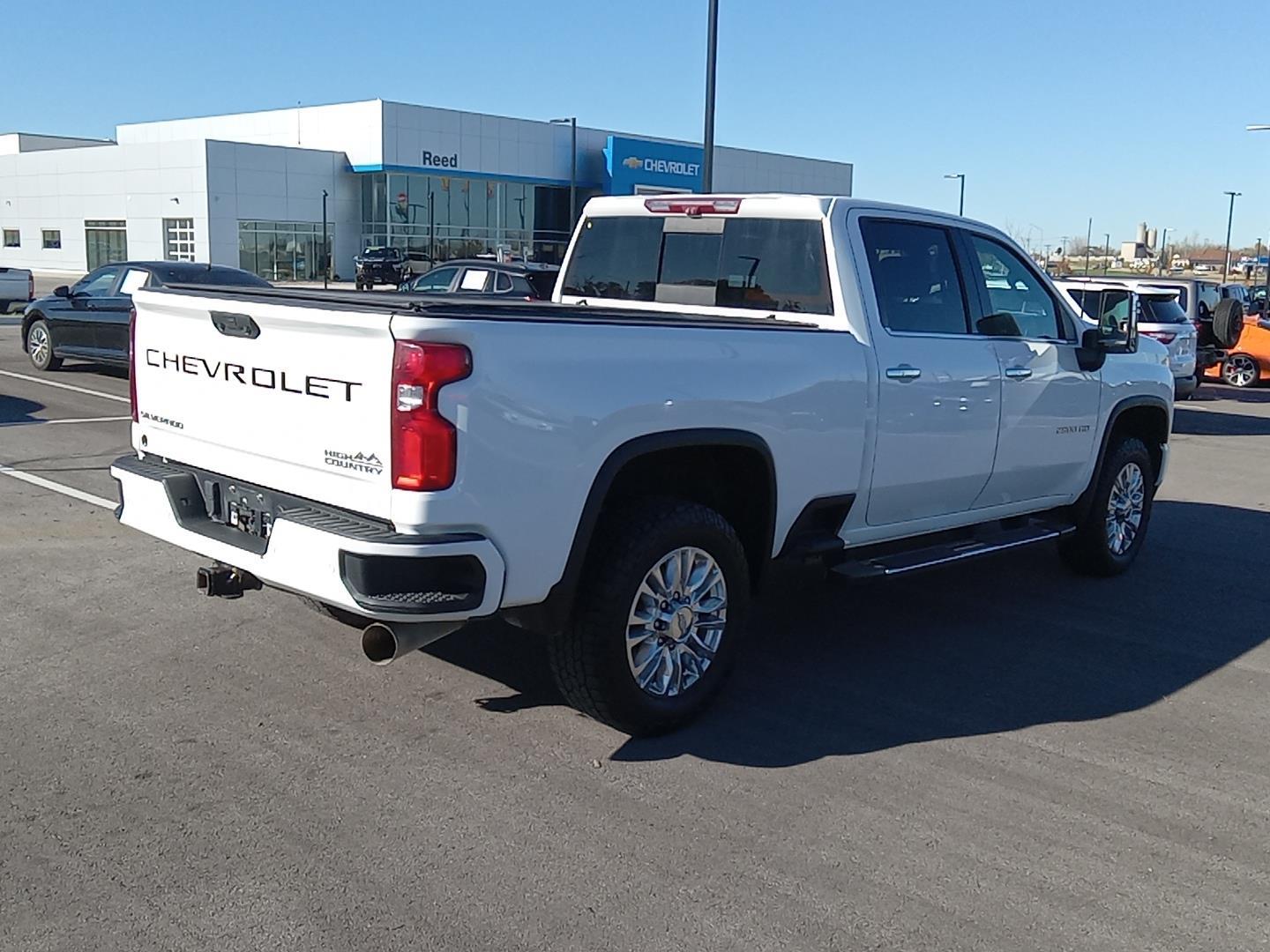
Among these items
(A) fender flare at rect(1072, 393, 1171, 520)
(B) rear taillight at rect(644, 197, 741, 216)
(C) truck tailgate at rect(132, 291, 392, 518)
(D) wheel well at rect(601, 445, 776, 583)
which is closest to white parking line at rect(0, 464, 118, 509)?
(C) truck tailgate at rect(132, 291, 392, 518)

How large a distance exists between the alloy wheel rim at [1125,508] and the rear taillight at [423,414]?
4.97 meters

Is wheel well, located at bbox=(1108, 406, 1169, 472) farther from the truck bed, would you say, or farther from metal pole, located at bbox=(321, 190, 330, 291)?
metal pole, located at bbox=(321, 190, 330, 291)

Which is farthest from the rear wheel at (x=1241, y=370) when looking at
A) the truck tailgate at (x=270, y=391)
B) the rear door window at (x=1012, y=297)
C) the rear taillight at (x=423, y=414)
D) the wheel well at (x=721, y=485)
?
the rear taillight at (x=423, y=414)

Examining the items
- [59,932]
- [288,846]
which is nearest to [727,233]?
[288,846]

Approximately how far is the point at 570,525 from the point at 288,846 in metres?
1.39

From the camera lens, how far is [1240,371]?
23.3 m

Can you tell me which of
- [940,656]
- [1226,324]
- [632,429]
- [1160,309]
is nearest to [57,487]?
[632,429]

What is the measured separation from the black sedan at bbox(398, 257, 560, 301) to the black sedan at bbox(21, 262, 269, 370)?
2713 millimetres

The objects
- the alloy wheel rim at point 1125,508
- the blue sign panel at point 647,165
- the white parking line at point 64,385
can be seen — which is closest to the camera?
the alloy wheel rim at point 1125,508

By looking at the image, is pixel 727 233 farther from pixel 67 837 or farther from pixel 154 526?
pixel 67 837

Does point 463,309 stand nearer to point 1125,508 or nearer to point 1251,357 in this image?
point 1125,508

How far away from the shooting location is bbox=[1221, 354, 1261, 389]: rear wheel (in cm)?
2306

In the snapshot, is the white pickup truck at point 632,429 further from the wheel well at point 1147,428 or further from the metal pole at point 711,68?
the metal pole at point 711,68

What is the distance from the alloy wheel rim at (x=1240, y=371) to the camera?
75.8ft
